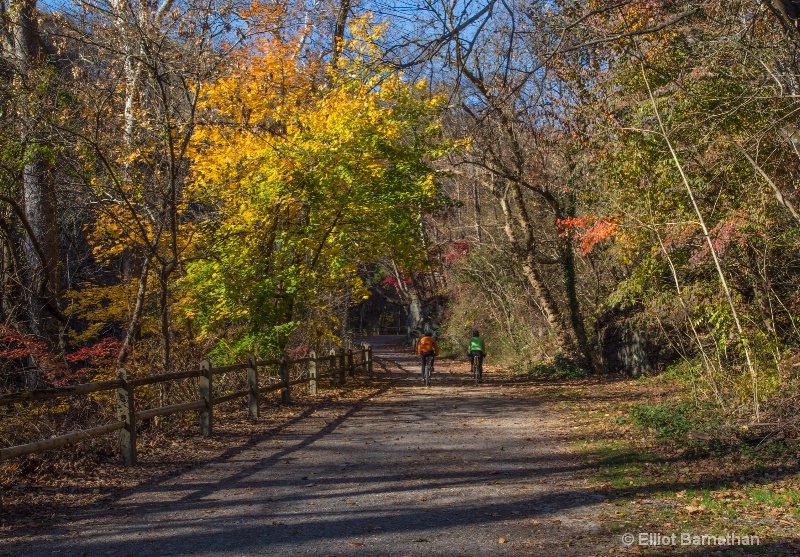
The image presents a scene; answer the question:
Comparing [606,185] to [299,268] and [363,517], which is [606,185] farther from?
[363,517]

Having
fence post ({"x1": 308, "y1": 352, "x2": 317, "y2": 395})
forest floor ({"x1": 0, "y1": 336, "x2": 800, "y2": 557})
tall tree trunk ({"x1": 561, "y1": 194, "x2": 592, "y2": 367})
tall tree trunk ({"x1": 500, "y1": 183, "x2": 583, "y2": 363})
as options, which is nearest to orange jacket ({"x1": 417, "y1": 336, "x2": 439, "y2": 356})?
fence post ({"x1": 308, "y1": 352, "x2": 317, "y2": 395})

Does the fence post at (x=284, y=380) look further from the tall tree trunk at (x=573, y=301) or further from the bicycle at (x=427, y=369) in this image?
the tall tree trunk at (x=573, y=301)

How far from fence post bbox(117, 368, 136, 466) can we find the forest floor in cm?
27

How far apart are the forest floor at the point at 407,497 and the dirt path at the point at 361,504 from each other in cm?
3

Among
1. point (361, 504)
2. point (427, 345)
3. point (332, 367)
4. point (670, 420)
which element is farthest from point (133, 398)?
point (427, 345)

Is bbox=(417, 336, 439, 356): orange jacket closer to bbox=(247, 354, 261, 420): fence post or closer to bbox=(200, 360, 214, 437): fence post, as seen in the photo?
bbox=(247, 354, 261, 420): fence post

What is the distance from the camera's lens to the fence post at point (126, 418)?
9.15 m

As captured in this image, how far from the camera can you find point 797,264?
13555mm

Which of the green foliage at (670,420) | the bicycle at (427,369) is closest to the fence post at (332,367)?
the bicycle at (427,369)

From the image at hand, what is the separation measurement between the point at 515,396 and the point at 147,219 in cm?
1020

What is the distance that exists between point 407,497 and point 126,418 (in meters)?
3.89

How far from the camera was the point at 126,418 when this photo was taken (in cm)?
915

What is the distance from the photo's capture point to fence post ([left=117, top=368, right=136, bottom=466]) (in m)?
9.15

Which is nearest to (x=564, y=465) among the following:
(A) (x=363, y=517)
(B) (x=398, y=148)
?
(A) (x=363, y=517)
